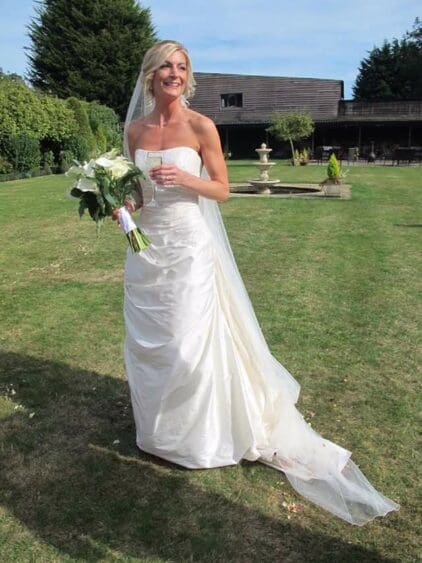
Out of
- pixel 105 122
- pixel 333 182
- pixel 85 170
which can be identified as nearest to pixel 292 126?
pixel 105 122

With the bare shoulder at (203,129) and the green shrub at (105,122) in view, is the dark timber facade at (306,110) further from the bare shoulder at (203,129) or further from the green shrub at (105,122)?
the bare shoulder at (203,129)

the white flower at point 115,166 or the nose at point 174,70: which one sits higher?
the nose at point 174,70

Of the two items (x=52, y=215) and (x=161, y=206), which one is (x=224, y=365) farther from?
(x=52, y=215)

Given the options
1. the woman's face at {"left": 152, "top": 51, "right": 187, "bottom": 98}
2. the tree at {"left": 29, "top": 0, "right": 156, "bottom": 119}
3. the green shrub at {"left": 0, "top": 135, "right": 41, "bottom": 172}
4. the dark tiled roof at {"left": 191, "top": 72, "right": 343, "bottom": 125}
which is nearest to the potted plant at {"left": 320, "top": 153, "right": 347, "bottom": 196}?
the woman's face at {"left": 152, "top": 51, "right": 187, "bottom": 98}

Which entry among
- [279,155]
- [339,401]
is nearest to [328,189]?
[339,401]

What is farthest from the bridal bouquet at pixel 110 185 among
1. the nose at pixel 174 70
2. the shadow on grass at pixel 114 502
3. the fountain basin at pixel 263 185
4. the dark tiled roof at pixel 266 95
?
the dark tiled roof at pixel 266 95

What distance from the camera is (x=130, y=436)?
3.79 meters

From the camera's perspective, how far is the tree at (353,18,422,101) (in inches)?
2714

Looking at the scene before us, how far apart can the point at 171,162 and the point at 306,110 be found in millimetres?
47532

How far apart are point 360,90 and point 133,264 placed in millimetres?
77526

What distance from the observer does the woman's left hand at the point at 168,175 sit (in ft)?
10.2

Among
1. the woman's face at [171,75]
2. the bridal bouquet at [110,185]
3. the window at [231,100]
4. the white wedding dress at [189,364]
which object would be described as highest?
the window at [231,100]

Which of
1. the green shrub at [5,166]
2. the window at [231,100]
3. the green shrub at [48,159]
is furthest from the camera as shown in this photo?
the window at [231,100]

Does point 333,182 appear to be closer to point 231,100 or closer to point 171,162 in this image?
point 171,162
